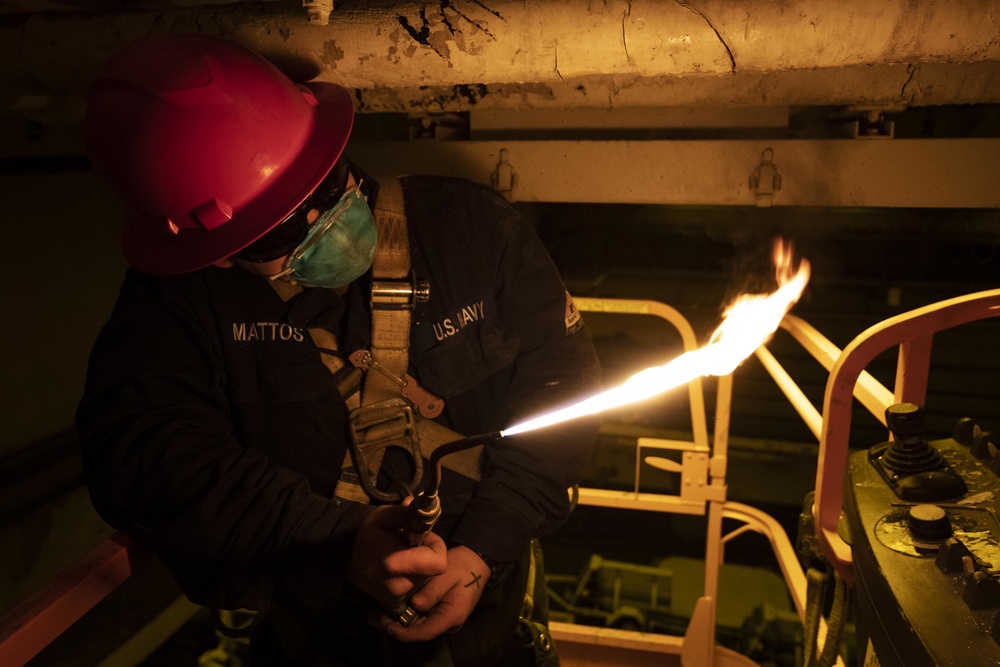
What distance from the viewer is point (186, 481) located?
4.86ft

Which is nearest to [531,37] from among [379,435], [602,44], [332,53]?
[602,44]

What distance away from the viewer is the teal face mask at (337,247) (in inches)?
61.6

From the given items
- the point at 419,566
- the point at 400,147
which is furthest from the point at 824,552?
the point at 400,147

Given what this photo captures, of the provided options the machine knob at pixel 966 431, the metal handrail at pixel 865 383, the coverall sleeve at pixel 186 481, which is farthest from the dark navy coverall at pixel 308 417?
the machine knob at pixel 966 431

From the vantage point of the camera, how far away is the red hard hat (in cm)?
142

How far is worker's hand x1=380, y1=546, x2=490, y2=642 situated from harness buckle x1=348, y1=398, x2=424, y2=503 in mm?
246

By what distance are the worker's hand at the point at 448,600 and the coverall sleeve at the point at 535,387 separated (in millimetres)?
120

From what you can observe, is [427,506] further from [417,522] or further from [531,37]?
[531,37]

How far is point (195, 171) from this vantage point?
1.44 meters

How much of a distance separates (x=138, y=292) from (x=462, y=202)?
84 cm

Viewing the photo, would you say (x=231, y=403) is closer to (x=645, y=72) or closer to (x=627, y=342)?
(x=645, y=72)

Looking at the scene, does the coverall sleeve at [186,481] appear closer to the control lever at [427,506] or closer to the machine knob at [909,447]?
the control lever at [427,506]

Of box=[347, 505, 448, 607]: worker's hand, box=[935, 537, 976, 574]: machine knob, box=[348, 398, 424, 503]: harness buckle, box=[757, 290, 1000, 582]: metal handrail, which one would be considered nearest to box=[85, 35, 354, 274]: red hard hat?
box=[348, 398, 424, 503]: harness buckle

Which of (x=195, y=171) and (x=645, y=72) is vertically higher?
(x=645, y=72)
